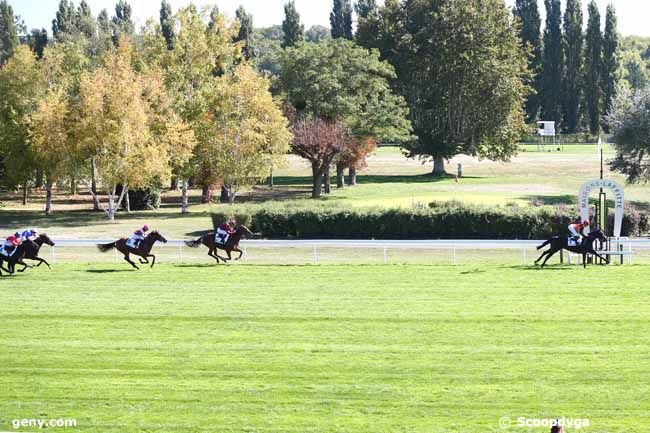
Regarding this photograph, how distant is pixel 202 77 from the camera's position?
50656 mm

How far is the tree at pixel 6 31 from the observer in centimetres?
8331

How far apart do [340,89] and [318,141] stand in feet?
16.1

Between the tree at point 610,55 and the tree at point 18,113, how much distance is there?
5304 centimetres

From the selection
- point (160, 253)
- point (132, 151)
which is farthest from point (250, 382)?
point (132, 151)

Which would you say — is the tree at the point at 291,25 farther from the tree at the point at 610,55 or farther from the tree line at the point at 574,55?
the tree at the point at 610,55

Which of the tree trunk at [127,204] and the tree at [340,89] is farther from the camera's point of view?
the tree at [340,89]

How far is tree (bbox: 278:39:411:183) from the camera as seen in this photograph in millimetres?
53062

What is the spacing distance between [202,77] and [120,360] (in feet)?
126

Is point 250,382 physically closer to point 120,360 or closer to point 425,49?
point 120,360

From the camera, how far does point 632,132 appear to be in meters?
46.1

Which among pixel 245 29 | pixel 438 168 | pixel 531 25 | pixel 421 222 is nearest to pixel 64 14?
pixel 245 29

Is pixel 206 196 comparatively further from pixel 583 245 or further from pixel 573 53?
pixel 573 53

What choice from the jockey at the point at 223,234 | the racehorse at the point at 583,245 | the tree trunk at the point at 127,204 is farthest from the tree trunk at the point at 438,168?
the racehorse at the point at 583,245

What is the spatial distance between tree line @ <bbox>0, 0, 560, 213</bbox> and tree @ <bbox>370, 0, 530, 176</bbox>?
10 cm
